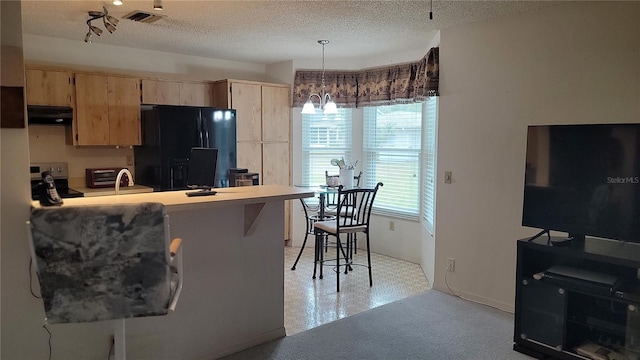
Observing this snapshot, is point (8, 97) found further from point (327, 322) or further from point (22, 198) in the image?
point (327, 322)

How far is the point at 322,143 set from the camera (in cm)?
580

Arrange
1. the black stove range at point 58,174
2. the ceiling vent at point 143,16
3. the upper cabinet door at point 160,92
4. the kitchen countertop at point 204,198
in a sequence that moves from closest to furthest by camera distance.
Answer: the kitchen countertop at point 204,198, the ceiling vent at point 143,16, the black stove range at point 58,174, the upper cabinet door at point 160,92

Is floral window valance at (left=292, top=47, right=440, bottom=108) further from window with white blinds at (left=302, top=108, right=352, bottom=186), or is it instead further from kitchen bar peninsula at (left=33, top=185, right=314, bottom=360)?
kitchen bar peninsula at (left=33, top=185, right=314, bottom=360)

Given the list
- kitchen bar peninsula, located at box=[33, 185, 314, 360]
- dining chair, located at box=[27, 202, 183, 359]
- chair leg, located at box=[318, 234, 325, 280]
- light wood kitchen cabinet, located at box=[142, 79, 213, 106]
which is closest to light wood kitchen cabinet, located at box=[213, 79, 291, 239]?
light wood kitchen cabinet, located at box=[142, 79, 213, 106]

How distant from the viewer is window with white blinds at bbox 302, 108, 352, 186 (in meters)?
5.74

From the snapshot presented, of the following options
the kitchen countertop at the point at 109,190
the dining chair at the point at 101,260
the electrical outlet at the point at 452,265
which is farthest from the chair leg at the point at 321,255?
the dining chair at the point at 101,260

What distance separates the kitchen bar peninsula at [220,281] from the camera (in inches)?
97.5

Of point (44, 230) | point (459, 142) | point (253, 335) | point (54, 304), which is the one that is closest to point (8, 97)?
point (44, 230)

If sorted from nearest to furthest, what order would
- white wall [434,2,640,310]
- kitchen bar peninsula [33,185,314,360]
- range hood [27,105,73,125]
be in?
kitchen bar peninsula [33,185,314,360]
white wall [434,2,640,310]
range hood [27,105,73,125]

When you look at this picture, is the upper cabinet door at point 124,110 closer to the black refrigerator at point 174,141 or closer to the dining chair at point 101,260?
the black refrigerator at point 174,141

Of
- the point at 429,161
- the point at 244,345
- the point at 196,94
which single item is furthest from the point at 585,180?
the point at 196,94

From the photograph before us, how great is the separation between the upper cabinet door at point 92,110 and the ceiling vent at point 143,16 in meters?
1.08

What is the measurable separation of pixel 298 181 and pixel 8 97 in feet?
13.4

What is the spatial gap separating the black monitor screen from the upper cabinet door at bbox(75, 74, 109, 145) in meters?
2.43
